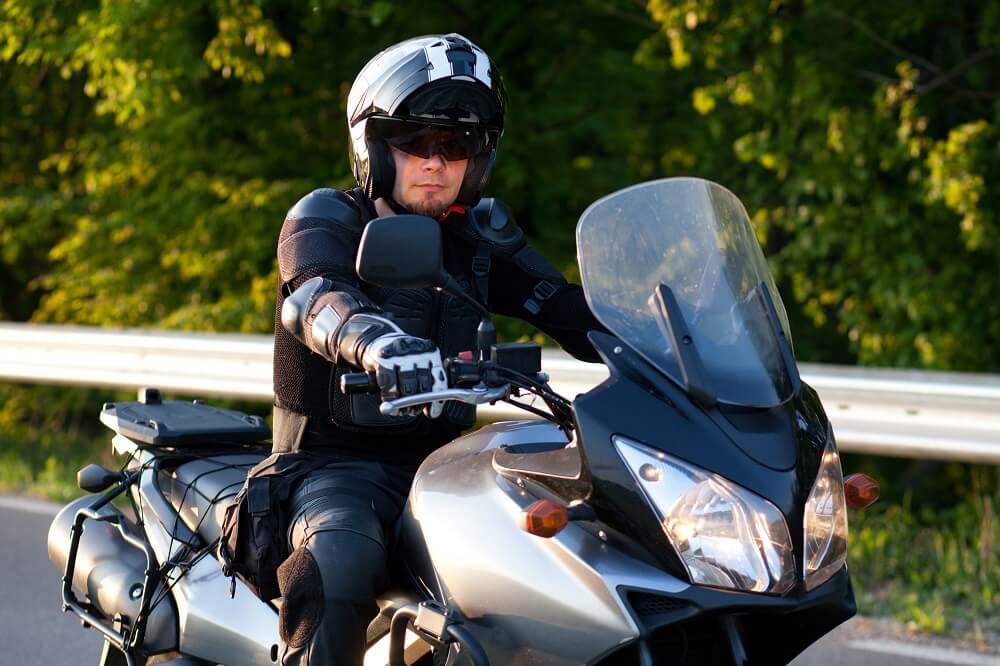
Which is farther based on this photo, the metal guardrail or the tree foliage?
the tree foliage

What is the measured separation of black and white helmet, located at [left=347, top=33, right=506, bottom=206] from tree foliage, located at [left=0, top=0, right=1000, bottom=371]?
5548 mm

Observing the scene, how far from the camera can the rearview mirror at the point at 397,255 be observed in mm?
2510

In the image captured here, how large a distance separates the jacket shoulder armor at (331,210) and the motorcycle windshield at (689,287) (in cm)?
68

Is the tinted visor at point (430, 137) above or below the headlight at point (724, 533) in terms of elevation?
above

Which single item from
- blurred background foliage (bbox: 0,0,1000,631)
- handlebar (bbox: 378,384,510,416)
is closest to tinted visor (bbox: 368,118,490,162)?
handlebar (bbox: 378,384,510,416)

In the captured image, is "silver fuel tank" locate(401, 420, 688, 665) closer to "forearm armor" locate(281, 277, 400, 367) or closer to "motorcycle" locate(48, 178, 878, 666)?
"motorcycle" locate(48, 178, 878, 666)

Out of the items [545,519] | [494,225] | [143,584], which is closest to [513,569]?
[545,519]

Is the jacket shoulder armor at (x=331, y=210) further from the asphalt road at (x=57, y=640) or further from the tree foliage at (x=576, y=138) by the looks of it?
the tree foliage at (x=576, y=138)

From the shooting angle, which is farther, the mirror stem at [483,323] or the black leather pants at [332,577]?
the black leather pants at [332,577]

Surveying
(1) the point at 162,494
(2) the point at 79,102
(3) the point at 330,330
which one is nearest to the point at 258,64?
(2) the point at 79,102

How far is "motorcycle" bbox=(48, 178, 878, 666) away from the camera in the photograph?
235 cm

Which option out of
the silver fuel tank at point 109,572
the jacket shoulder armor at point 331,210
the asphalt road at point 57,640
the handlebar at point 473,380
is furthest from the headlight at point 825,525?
the asphalt road at point 57,640

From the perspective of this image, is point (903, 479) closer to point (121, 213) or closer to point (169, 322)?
point (169, 322)

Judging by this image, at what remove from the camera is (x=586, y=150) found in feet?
38.1
